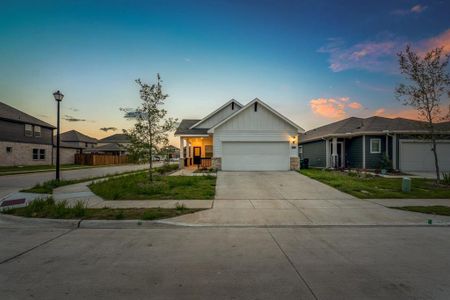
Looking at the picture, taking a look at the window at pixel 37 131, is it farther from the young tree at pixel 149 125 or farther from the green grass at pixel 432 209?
the green grass at pixel 432 209

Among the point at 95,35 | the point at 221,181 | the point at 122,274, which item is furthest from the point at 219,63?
the point at 122,274

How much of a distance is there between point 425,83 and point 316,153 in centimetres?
1250

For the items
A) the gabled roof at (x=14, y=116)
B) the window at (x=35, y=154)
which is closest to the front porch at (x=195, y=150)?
the gabled roof at (x=14, y=116)

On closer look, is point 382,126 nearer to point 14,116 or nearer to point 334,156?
point 334,156

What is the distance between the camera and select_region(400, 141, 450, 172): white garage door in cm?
1905

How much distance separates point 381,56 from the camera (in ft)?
50.7

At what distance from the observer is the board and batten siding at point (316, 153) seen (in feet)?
74.5

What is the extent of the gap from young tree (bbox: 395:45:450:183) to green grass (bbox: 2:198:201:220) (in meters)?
14.3

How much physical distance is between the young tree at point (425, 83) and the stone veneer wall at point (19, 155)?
38.6m

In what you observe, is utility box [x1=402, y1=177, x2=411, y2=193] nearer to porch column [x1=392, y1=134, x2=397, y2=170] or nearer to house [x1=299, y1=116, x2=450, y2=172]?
house [x1=299, y1=116, x2=450, y2=172]

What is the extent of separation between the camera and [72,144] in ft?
161

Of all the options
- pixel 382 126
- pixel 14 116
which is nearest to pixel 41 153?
pixel 14 116

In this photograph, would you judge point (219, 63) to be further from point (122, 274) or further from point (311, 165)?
point (122, 274)

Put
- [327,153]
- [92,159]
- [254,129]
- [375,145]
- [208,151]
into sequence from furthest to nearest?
[92,159]
[208,151]
[327,153]
[375,145]
[254,129]
